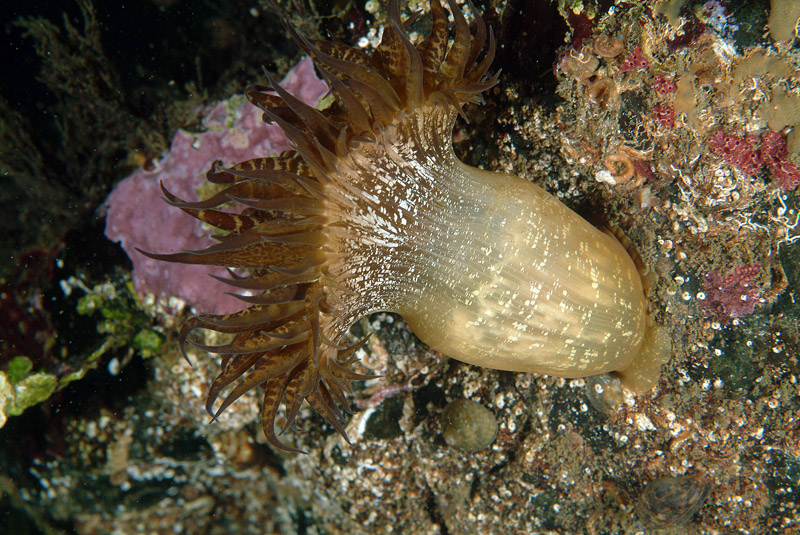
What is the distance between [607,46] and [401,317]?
2.33 metres

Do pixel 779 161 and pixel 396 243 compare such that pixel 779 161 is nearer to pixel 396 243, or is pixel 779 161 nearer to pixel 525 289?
pixel 525 289

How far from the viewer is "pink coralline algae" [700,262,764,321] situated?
2699mm

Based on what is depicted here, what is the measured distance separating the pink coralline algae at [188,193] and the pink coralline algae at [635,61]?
2.25 metres

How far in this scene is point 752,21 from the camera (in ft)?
7.50

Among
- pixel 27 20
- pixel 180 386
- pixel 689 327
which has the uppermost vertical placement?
pixel 27 20

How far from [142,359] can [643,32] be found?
16.3 ft

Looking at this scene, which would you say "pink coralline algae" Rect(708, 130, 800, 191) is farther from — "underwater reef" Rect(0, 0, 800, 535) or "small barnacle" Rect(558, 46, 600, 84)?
"small barnacle" Rect(558, 46, 600, 84)

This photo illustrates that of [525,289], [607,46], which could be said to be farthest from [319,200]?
[607,46]

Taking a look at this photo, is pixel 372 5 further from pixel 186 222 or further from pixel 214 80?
pixel 186 222

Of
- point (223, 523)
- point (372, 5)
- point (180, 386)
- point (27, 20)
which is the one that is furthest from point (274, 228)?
point (223, 523)

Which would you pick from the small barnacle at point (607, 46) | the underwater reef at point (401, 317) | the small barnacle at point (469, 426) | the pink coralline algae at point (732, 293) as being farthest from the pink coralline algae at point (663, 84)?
the small barnacle at point (469, 426)

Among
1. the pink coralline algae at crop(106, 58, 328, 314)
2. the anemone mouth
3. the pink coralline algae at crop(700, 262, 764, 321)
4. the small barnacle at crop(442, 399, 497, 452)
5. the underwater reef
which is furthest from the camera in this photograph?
the pink coralline algae at crop(106, 58, 328, 314)

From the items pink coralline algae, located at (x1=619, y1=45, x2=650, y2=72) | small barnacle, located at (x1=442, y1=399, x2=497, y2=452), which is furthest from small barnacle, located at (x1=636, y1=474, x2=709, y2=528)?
pink coralline algae, located at (x1=619, y1=45, x2=650, y2=72)

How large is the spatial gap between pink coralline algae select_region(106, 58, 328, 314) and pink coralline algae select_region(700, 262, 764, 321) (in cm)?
315
